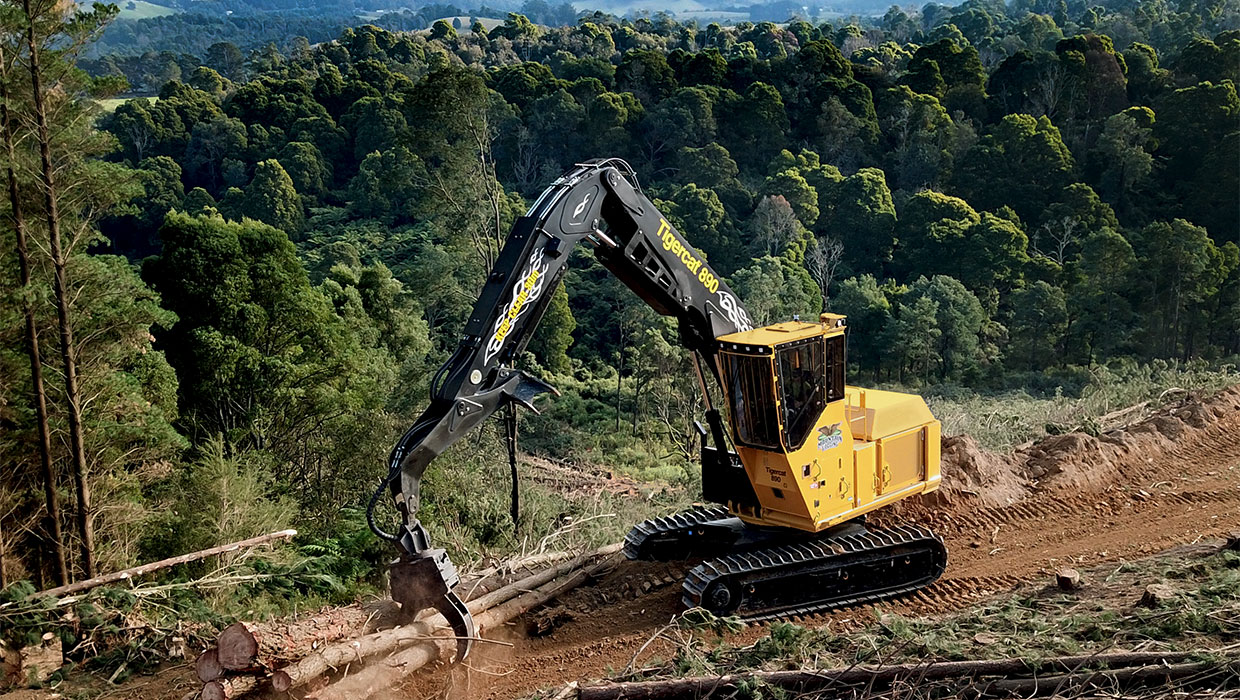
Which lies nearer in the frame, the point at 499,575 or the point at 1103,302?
the point at 499,575

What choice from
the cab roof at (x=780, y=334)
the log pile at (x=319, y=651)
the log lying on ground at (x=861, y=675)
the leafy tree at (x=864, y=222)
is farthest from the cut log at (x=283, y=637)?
the leafy tree at (x=864, y=222)

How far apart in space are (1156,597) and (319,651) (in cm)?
741

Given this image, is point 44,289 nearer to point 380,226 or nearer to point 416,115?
point 416,115

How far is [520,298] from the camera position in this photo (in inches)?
375

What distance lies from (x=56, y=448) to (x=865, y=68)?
200 ft

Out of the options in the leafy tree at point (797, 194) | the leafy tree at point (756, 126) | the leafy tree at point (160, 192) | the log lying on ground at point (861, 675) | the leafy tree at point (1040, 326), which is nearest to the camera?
the log lying on ground at point (861, 675)

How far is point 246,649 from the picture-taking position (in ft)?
28.0

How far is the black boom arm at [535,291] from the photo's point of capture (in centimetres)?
906

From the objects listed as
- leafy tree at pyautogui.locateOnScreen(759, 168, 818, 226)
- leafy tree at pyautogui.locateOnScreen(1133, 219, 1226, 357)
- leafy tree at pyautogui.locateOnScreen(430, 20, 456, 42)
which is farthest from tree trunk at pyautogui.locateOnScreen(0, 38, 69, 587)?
leafy tree at pyautogui.locateOnScreen(430, 20, 456, 42)

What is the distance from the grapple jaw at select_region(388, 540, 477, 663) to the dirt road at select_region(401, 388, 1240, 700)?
49 cm

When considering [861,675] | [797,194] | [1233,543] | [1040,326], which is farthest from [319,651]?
[797,194]

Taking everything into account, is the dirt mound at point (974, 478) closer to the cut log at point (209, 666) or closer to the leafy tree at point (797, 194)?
the cut log at point (209, 666)

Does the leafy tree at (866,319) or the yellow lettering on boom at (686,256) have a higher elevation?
the yellow lettering on boom at (686,256)

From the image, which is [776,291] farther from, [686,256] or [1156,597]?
[1156,597]
